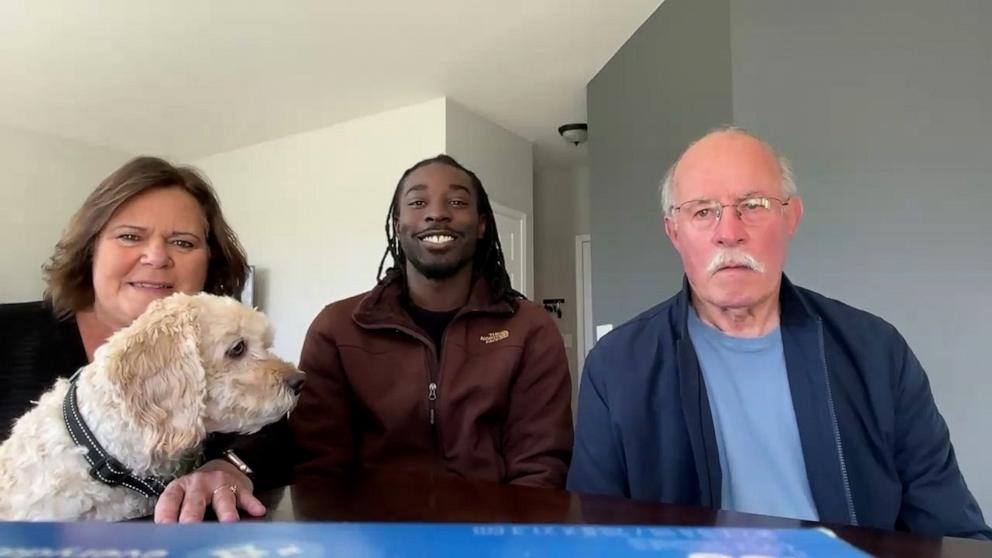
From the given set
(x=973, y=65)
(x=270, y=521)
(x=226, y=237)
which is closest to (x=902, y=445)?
(x=270, y=521)

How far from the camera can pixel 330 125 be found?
5.52 meters

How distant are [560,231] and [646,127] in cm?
290

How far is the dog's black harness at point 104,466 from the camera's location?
1121 mm

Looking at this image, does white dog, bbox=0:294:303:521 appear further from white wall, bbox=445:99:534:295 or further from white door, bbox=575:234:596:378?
white door, bbox=575:234:596:378

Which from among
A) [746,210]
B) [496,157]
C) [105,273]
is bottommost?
[105,273]

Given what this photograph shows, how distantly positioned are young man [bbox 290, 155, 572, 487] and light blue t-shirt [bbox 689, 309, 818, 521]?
476 millimetres

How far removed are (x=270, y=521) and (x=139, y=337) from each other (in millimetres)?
740

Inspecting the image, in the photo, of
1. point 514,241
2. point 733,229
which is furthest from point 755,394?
point 514,241

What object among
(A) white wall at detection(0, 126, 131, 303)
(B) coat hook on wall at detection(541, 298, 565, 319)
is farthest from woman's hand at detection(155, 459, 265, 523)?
(A) white wall at detection(0, 126, 131, 303)

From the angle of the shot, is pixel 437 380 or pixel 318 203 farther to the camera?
pixel 318 203

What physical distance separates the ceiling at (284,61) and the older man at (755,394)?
2477 mm

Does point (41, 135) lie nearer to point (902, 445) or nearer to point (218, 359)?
point (218, 359)

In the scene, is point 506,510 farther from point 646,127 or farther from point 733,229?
point 646,127

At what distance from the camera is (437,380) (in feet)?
5.92
